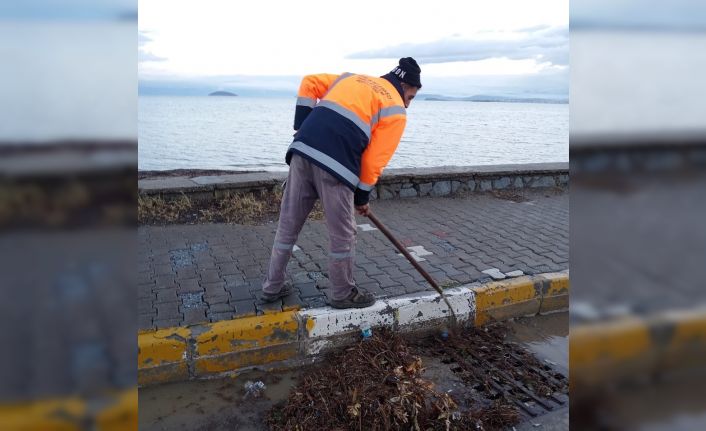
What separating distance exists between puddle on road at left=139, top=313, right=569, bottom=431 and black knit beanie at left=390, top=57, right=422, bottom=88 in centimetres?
194

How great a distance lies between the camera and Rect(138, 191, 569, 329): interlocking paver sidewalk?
12.4 ft

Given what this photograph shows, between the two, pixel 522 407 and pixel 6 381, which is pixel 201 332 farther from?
pixel 6 381

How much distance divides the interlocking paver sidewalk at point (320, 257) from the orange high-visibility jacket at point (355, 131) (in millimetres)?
1043

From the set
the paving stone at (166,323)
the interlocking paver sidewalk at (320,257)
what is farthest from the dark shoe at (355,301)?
the paving stone at (166,323)

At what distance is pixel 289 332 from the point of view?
3.43 metres

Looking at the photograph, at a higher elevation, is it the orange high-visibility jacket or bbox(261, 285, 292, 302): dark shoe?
the orange high-visibility jacket

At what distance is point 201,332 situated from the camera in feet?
10.6

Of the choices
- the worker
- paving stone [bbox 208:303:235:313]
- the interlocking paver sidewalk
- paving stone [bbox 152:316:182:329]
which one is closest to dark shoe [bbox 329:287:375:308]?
the worker

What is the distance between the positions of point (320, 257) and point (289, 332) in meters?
1.43

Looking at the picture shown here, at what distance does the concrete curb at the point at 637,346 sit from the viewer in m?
0.81

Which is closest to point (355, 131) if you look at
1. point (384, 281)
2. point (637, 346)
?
point (384, 281)

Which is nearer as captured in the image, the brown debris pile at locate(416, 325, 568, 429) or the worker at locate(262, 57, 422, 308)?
the brown debris pile at locate(416, 325, 568, 429)

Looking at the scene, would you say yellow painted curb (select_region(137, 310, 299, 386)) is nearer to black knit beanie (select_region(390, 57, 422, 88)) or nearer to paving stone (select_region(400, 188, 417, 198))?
black knit beanie (select_region(390, 57, 422, 88))

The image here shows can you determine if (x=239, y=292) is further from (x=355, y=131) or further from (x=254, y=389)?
(x=355, y=131)
